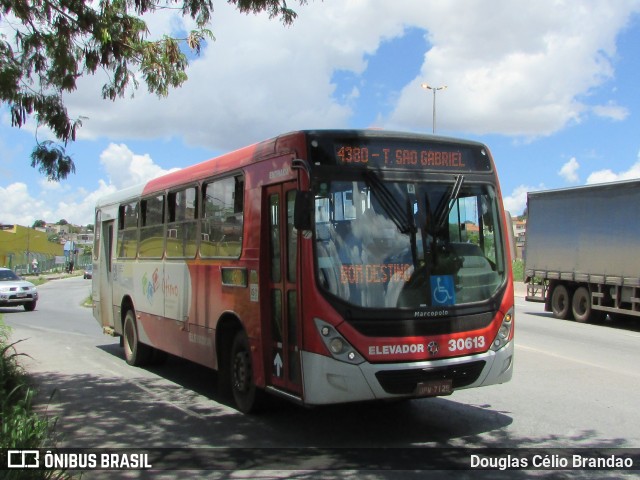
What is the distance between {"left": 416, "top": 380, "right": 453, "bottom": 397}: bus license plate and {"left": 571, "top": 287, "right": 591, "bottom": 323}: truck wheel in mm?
12744

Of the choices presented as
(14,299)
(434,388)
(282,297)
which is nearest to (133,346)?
(282,297)

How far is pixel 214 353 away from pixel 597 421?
14.3 ft

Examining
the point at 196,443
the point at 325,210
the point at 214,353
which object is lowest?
the point at 196,443

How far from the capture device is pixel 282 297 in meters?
6.57

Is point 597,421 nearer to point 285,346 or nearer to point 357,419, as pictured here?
point 357,419

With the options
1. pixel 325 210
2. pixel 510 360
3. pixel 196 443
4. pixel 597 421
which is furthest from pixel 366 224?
pixel 597 421

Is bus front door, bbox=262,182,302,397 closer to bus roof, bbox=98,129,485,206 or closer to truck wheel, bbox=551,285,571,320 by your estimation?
bus roof, bbox=98,129,485,206

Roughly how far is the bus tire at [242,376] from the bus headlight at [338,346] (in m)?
1.55

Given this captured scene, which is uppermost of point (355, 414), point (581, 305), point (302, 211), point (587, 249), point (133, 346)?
point (302, 211)

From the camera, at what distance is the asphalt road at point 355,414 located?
6336mm

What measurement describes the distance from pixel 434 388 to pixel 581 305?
43.6 feet

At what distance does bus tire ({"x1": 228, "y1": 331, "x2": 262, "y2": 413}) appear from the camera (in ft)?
24.0

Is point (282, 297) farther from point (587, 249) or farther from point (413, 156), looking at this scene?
point (587, 249)

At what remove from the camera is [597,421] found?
686 cm
